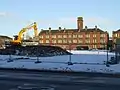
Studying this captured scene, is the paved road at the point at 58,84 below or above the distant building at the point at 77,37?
below

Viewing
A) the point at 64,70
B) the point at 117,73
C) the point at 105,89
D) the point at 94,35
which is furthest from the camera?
the point at 94,35

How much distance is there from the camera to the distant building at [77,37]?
150 m

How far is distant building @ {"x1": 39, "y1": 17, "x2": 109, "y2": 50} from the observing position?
493 feet

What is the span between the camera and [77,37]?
506 ft

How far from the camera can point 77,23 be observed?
162 m

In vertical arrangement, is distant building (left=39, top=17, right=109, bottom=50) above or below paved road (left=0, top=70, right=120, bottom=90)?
above

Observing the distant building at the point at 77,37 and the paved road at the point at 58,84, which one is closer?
the paved road at the point at 58,84

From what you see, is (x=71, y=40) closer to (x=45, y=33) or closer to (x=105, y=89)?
(x=45, y=33)

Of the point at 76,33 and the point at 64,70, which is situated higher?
the point at 76,33

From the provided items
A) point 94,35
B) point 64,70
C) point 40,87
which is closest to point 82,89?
point 40,87

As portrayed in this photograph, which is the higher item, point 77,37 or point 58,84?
point 77,37

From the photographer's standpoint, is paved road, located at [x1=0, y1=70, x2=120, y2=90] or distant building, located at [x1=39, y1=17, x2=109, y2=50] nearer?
paved road, located at [x1=0, y1=70, x2=120, y2=90]

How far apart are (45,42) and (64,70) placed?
13829 centimetres

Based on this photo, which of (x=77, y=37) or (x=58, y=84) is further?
(x=77, y=37)
